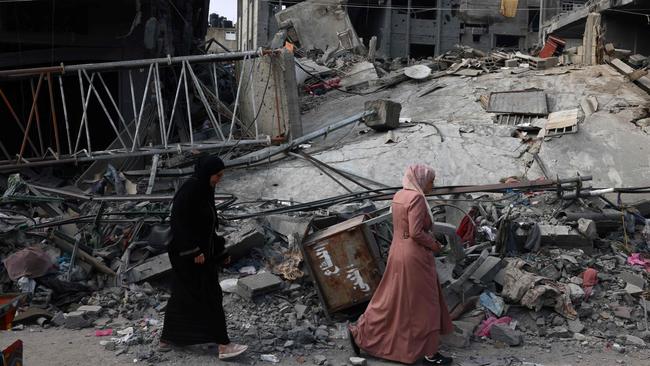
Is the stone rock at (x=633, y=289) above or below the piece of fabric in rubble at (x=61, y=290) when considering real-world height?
above

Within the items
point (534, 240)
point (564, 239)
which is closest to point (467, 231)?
point (534, 240)

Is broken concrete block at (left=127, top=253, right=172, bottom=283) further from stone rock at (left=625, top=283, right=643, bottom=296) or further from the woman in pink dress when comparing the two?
stone rock at (left=625, top=283, right=643, bottom=296)

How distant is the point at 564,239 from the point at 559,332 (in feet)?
5.51

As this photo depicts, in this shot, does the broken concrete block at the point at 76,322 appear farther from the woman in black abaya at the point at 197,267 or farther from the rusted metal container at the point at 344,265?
the rusted metal container at the point at 344,265

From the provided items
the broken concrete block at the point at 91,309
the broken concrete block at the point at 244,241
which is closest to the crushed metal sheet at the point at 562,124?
the broken concrete block at the point at 244,241

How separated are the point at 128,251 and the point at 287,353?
8.69 feet

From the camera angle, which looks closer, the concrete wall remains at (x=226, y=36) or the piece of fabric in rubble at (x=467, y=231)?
the piece of fabric in rubble at (x=467, y=231)

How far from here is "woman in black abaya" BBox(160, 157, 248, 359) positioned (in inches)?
180

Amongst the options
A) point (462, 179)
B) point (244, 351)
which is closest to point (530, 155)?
point (462, 179)

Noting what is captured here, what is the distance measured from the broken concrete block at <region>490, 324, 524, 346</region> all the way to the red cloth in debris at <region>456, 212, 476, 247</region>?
155 centimetres

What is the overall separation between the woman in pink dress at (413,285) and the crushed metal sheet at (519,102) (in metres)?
8.49

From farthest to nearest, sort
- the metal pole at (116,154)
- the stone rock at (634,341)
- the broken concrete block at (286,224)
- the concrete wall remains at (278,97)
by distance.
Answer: the concrete wall remains at (278,97) → the metal pole at (116,154) → the broken concrete block at (286,224) → the stone rock at (634,341)

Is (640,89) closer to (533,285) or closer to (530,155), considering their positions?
(530,155)

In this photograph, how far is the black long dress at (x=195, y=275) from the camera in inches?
180
